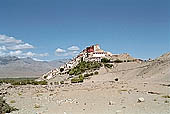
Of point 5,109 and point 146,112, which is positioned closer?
point 146,112

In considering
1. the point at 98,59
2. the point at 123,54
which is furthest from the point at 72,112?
the point at 123,54

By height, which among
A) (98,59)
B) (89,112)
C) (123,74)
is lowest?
(89,112)

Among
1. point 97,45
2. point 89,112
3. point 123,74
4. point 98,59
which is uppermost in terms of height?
point 97,45

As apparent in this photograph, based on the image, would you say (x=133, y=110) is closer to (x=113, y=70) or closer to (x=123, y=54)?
(x=113, y=70)

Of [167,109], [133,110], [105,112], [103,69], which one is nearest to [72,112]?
[105,112]

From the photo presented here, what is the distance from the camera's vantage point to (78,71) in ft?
259

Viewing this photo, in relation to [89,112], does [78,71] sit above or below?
above

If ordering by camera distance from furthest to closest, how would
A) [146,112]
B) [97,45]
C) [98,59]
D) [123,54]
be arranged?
[97,45], [123,54], [98,59], [146,112]

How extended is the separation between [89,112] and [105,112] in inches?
43.0

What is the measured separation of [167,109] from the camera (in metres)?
17.2

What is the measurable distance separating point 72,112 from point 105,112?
2236 mm

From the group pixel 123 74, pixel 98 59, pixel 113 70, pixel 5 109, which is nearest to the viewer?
pixel 5 109

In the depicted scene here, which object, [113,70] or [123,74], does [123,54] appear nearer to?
[113,70]

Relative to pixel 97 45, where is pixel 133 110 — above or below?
below
